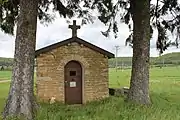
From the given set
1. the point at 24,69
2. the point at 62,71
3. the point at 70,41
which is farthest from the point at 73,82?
the point at 24,69

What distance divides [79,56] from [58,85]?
2.02m

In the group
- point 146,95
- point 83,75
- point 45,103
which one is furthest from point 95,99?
point 146,95

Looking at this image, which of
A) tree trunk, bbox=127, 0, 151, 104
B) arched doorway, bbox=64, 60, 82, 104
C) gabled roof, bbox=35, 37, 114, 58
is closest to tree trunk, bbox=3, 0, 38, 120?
tree trunk, bbox=127, 0, 151, 104

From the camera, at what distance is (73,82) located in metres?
21.5

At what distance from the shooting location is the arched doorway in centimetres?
2134

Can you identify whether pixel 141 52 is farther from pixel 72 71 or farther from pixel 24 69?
Result: pixel 24 69

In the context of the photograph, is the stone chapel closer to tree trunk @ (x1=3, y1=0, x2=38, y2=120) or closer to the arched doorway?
the arched doorway

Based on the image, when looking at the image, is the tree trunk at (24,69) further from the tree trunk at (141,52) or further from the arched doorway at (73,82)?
the arched doorway at (73,82)

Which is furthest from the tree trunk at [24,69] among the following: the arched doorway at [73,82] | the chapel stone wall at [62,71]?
the arched doorway at [73,82]

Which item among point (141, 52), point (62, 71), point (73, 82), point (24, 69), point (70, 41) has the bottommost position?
point (73, 82)

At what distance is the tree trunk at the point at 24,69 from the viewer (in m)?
12.4

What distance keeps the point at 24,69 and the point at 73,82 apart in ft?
29.7

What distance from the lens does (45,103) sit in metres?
20.4

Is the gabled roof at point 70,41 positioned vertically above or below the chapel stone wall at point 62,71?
above
